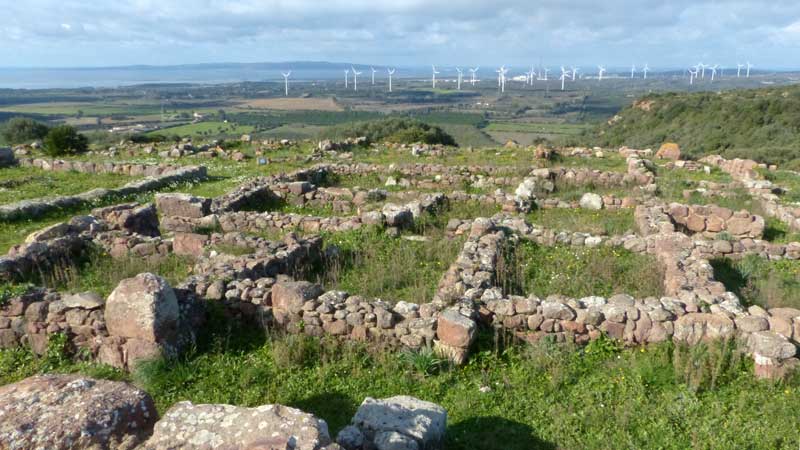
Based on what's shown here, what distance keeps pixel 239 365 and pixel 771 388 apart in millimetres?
6177

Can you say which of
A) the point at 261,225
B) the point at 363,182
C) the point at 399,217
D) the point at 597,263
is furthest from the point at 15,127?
the point at 597,263

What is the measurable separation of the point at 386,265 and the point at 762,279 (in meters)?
6.87

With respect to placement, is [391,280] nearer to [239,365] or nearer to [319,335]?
[319,335]

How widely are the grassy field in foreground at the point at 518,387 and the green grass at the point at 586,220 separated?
21.0 ft

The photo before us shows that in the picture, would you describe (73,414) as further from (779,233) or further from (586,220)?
(779,233)

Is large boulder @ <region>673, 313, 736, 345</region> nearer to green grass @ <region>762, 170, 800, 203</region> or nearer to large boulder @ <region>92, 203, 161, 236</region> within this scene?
large boulder @ <region>92, 203, 161, 236</region>

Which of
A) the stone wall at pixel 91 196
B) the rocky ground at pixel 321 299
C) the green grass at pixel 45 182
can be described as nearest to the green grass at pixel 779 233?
the rocky ground at pixel 321 299

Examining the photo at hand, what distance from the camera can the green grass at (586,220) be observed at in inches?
503

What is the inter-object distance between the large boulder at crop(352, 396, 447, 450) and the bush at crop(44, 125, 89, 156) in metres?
26.4

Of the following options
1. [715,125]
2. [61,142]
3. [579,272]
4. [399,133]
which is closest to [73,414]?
[579,272]

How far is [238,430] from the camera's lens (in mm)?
3680

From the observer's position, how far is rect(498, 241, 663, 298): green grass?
8.90 metres

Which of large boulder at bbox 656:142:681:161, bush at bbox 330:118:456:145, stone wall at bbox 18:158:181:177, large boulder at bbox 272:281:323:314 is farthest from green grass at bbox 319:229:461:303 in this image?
bush at bbox 330:118:456:145

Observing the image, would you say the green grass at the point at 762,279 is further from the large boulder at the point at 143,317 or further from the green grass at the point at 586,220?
the large boulder at the point at 143,317
